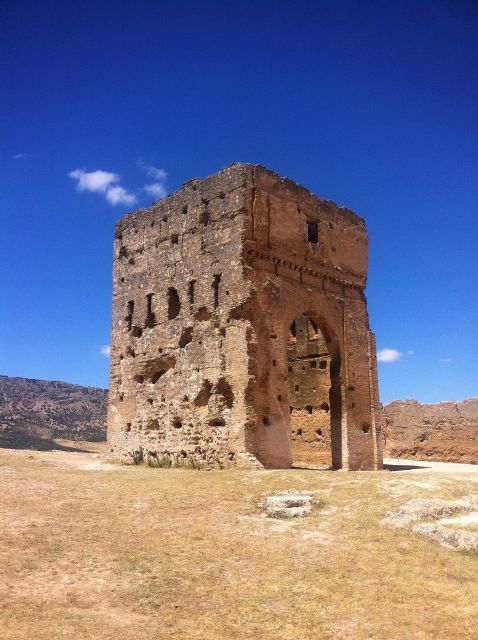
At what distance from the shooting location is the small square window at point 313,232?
18.8 metres

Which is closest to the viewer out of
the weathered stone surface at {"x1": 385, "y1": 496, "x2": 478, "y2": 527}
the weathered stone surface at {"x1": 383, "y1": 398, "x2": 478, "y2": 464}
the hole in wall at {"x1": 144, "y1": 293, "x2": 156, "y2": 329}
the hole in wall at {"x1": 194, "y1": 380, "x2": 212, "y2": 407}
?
the weathered stone surface at {"x1": 385, "y1": 496, "x2": 478, "y2": 527}

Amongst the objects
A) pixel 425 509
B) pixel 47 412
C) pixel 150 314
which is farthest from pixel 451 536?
pixel 47 412

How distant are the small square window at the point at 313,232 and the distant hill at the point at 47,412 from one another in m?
22.4

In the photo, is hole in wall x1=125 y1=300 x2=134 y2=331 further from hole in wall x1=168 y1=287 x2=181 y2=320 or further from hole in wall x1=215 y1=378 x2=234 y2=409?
hole in wall x1=215 y1=378 x2=234 y2=409

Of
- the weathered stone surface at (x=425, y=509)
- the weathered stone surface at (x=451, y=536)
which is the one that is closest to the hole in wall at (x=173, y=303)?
the weathered stone surface at (x=425, y=509)

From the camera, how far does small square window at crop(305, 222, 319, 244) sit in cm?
1881

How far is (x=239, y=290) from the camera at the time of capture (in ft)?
52.9

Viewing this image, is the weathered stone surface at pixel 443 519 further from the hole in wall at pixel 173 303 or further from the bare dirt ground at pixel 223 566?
the hole in wall at pixel 173 303

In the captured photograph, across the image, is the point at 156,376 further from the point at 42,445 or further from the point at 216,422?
the point at 42,445

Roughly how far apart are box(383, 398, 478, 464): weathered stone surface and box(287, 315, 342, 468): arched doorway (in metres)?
5.25

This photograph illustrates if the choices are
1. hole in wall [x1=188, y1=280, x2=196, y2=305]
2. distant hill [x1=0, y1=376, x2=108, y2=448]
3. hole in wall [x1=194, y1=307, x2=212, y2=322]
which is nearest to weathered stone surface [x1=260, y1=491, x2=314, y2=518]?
hole in wall [x1=194, y1=307, x2=212, y2=322]

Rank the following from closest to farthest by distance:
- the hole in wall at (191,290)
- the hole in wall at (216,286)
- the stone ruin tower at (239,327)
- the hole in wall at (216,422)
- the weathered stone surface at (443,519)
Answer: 1. the weathered stone surface at (443,519)
2. the hole in wall at (216,422)
3. the stone ruin tower at (239,327)
4. the hole in wall at (216,286)
5. the hole in wall at (191,290)

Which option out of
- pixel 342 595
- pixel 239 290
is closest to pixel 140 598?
pixel 342 595

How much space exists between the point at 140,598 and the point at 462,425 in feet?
61.1
